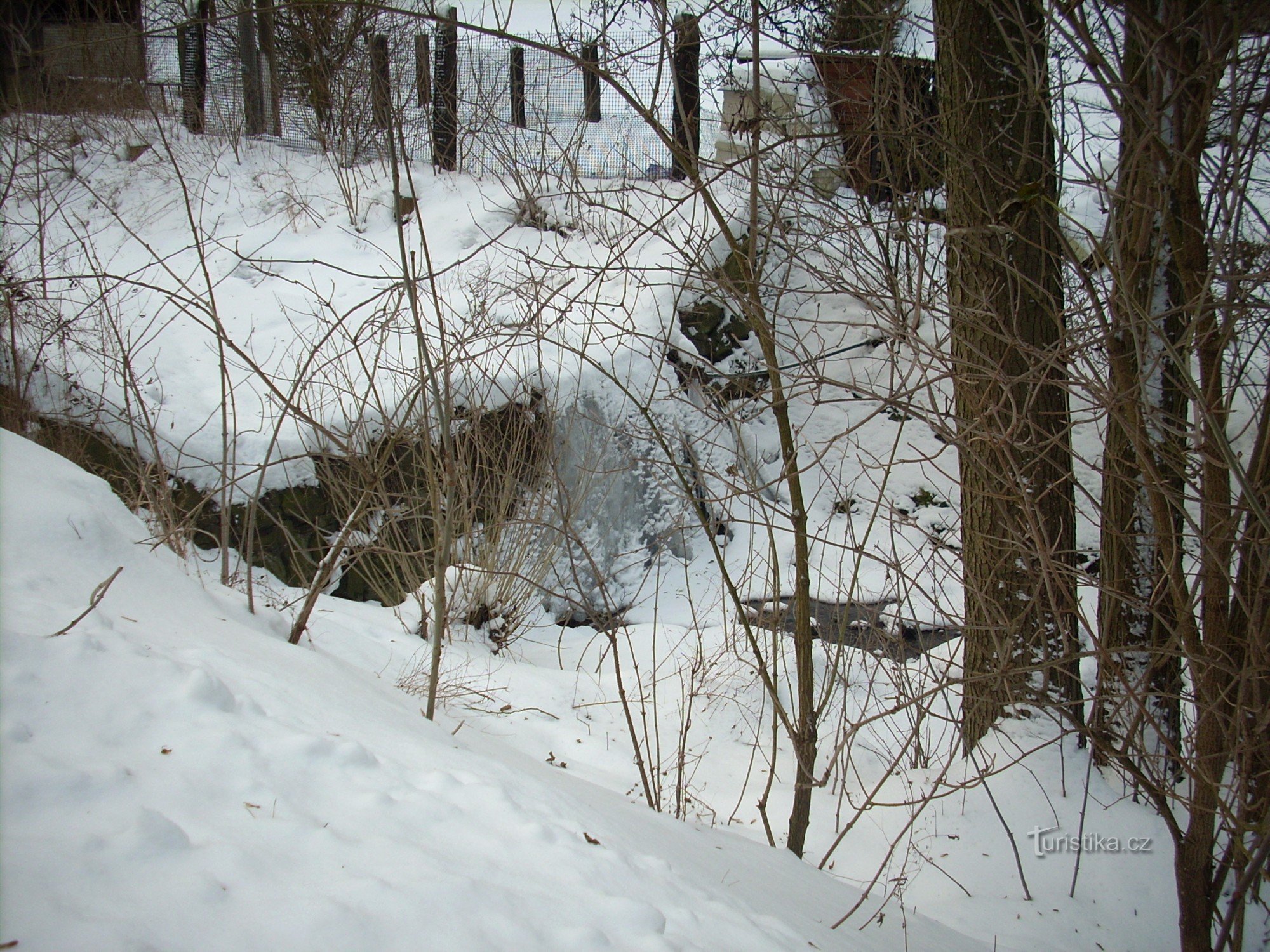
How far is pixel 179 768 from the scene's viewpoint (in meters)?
1.42

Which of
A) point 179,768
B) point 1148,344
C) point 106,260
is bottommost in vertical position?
point 179,768

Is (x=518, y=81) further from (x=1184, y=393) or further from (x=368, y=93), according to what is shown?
(x=1184, y=393)

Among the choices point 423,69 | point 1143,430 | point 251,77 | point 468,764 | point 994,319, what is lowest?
point 468,764

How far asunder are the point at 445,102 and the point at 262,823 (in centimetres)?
983

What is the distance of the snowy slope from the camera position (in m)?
1.14

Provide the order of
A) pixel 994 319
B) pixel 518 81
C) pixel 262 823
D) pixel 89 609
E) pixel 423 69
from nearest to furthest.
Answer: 1. pixel 262 823
2. pixel 89 609
3. pixel 994 319
4. pixel 423 69
5. pixel 518 81

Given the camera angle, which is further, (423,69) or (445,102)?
(445,102)

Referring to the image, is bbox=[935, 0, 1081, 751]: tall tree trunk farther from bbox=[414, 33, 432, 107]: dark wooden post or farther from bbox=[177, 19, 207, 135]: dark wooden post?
bbox=[177, 19, 207, 135]: dark wooden post

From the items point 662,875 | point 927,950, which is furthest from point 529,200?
point 927,950

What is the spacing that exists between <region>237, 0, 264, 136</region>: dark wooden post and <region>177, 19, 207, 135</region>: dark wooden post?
49 cm

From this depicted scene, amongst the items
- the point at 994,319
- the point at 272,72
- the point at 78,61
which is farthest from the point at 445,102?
the point at 994,319

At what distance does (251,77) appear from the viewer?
10477 millimetres

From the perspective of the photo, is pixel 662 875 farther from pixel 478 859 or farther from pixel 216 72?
pixel 216 72

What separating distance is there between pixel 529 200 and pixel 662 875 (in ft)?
6.41
